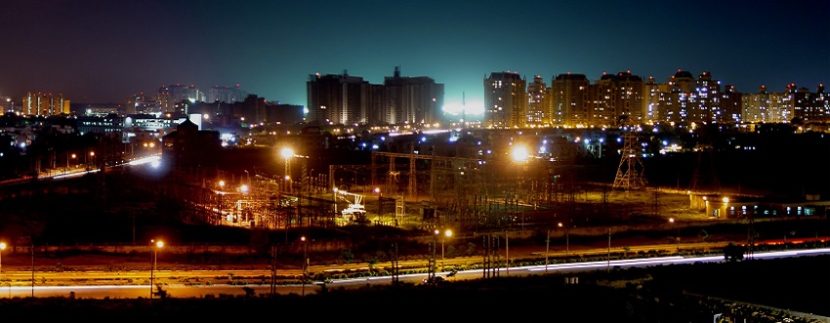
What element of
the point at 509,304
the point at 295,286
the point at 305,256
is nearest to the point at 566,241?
the point at 509,304

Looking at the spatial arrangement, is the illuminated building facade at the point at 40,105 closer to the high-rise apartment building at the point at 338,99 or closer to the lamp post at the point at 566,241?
the high-rise apartment building at the point at 338,99

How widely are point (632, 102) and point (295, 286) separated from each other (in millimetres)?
43979

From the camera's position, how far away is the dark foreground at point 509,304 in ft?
23.0

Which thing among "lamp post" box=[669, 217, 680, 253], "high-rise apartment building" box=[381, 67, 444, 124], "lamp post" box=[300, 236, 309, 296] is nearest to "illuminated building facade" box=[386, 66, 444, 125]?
"high-rise apartment building" box=[381, 67, 444, 124]

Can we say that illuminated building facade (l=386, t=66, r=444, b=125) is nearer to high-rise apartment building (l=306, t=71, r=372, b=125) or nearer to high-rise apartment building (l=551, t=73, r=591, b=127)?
high-rise apartment building (l=306, t=71, r=372, b=125)

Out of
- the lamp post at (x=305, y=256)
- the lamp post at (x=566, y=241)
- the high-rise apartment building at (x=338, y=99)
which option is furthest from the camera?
the high-rise apartment building at (x=338, y=99)

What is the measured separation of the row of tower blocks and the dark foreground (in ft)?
128

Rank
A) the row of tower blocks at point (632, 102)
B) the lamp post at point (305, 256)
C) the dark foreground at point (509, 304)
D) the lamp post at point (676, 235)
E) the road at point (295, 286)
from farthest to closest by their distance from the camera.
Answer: the row of tower blocks at point (632, 102)
the lamp post at point (676, 235)
the lamp post at point (305, 256)
the road at point (295, 286)
the dark foreground at point (509, 304)

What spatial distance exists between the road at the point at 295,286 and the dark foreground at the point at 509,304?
37cm

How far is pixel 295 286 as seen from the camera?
26.6 feet

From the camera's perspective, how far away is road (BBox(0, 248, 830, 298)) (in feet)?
25.0

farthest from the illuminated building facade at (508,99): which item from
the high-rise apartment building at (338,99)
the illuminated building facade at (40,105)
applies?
the illuminated building facade at (40,105)

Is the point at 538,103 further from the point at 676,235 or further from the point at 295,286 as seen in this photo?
the point at 295,286

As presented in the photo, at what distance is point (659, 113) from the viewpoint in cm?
5075
